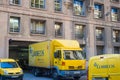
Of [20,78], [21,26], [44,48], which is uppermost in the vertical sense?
[21,26]

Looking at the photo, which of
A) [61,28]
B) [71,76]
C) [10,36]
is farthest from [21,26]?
[71,76]

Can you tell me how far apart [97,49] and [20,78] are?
64.9ft

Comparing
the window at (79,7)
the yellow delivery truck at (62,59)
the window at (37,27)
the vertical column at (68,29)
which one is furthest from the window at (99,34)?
the yellow delivery truck at (62,59)

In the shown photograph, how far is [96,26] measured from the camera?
3881 cm

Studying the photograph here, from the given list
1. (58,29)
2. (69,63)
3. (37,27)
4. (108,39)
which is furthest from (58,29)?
(69,63)

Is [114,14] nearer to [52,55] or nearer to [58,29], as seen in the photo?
[58,29]

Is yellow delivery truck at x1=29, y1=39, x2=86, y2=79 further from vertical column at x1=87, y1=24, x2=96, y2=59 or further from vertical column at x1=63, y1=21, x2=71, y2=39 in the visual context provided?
vertical column at x1=87, y1=24, x2=96, y2=59

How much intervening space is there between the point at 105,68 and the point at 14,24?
21.4m

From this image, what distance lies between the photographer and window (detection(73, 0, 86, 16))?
3702cm

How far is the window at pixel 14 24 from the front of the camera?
30812 millimetres

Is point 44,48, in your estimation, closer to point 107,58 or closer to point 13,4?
point 13,4

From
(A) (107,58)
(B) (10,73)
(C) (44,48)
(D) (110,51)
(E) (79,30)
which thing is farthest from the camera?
(D) (110,51)

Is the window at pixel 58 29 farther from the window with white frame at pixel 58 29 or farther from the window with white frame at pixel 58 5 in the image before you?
the window with white frame at pixel 58 5

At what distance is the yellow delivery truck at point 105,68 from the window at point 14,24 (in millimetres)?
20150
